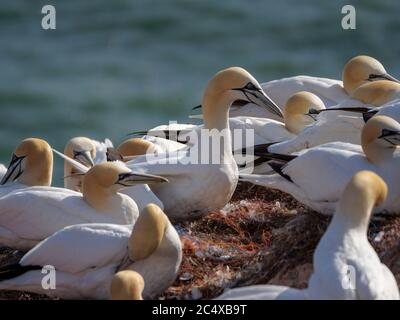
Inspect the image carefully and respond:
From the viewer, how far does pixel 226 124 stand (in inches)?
333

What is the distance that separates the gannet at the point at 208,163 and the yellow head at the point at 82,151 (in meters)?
0.82

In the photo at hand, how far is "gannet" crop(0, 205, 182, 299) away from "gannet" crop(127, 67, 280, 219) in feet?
3.70

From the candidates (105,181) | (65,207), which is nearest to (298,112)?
(105,181)

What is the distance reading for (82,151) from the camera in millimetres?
9266

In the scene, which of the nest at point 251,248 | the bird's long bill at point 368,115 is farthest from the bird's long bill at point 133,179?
the bird's long bill at point 368,115

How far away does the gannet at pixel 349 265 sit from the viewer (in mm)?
5848

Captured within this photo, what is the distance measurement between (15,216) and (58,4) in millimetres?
14619

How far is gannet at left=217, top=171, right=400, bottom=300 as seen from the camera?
19.2 ft

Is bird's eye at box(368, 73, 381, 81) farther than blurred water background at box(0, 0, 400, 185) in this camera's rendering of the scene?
No

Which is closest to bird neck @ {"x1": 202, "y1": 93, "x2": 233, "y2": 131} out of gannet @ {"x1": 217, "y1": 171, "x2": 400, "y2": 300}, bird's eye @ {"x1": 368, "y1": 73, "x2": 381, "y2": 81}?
bird's eye @ {"x1": 368, "y1": 73, "x2": 381, "y2": 81}

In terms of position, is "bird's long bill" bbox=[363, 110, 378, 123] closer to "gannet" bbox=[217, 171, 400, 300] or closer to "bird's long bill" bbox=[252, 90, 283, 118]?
"bird's long bill" bbox=[252, 90, 283, 118]

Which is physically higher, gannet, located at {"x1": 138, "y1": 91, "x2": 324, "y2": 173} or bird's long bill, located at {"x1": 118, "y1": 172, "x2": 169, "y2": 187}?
gannet, located at {"x1": 138, "y1": 91, "x2": 324, "y2": 173}

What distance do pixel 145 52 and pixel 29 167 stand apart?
37.6 feet
